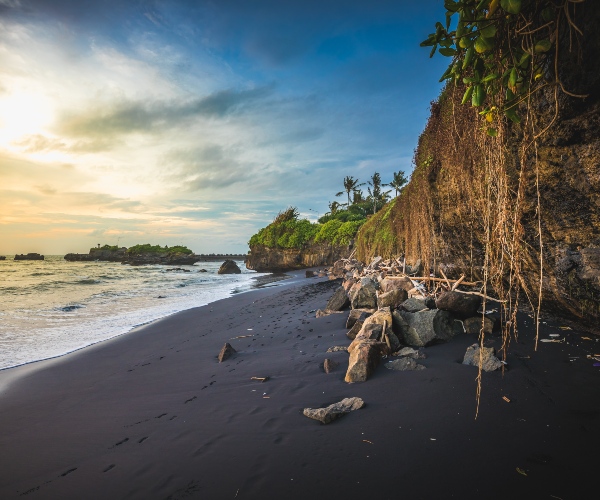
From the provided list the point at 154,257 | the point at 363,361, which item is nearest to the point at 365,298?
the point at 363,361

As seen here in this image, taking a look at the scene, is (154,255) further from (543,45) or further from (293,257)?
(543,45)

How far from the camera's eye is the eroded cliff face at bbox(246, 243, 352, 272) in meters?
33.3

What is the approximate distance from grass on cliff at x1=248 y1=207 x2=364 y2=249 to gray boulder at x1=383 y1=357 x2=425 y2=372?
1052 inches

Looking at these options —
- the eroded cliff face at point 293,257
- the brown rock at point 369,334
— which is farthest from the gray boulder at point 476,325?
the eroded cliff face at point 293,257

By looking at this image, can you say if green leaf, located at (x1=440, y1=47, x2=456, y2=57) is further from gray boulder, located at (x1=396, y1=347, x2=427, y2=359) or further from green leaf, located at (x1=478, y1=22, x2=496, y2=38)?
gray boulder, located at (x1=396, y1=347, x2=427, y2=359)

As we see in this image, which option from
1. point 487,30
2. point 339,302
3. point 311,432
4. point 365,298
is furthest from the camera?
point 339,302

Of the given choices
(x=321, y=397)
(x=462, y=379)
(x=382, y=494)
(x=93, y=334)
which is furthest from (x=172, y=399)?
(x=93, y=334)

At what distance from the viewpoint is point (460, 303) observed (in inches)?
209

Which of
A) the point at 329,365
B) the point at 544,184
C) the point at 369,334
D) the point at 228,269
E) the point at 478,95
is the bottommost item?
the point at 228,269

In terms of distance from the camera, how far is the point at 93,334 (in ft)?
31.2

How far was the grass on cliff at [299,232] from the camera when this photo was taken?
105 feet

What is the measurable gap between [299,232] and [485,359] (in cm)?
3405

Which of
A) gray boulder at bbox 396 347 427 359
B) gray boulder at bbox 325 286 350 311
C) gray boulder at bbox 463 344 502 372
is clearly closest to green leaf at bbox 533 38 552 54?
gray boulder at bbox 463 344 502 372

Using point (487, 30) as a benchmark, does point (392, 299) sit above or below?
below
